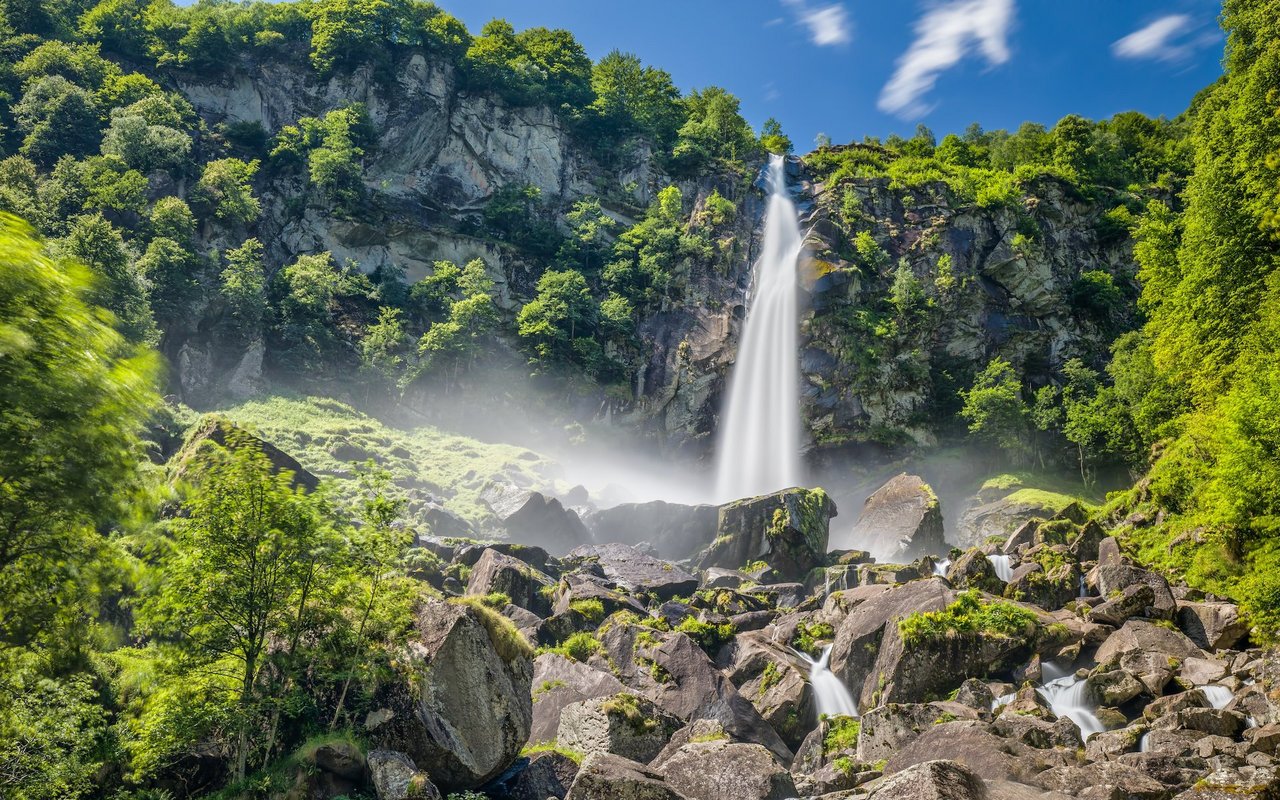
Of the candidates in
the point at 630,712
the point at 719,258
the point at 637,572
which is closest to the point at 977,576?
the point at 637,572

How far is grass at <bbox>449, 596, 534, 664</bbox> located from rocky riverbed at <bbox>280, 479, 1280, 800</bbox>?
0.15ft

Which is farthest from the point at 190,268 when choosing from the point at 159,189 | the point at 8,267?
the point at 8,267

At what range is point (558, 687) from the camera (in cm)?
1573

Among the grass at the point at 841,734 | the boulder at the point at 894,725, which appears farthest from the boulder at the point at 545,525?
the boulder at the point at 894,725

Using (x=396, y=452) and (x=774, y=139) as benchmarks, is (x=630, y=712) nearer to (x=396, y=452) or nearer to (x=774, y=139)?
(x=396, y=452)

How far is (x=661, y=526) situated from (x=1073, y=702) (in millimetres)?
20364

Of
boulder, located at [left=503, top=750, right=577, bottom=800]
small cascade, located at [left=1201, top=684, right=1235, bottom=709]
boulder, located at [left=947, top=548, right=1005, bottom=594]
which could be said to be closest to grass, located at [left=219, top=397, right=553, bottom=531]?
boulder, located at [left=503, top=750, right=577, bottom=800]

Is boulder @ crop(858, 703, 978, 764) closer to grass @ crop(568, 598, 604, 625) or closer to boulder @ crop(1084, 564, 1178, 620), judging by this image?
boulder @ crop(1084, 564, 1178, 620)

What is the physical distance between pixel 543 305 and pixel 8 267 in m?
47.0

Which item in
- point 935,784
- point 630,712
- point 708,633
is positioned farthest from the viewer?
point 708,633

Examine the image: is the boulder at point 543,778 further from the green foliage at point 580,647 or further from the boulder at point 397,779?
the green foliage at point 580,647

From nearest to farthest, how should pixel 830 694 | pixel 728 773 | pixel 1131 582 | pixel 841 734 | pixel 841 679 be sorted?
pixel 728 773 < pixel 841 734 < pixel 830 694 < pixel 841 679 < pixel 1131 582

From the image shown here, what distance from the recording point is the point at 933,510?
31922 millimetres

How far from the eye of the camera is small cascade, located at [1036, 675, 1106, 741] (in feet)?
45.3
